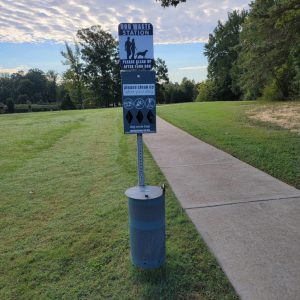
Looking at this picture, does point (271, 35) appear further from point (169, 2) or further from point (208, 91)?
point (208, 91)

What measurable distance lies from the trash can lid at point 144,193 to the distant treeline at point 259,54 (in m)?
13.1

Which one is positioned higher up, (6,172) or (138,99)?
(138,99)

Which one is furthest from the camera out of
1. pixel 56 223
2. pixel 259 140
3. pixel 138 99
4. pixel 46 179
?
pixel 259 140

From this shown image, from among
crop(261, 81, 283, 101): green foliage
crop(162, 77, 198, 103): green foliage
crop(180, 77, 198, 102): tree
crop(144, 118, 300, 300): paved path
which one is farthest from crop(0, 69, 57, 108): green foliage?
crop(144, 118, 300, 300): paved path

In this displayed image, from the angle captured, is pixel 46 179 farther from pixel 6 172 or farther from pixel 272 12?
pixel 272 12

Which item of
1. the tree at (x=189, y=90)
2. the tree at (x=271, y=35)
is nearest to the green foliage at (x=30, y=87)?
the tree at (x=189, y=90)

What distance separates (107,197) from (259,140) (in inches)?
232

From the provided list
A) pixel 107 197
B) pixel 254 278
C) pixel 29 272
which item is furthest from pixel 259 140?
pixel 29 272

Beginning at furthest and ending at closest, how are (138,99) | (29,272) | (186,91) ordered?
(186,91) < (29,272) < (138,99)

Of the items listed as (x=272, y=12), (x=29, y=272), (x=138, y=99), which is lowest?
(x=29, y=272)

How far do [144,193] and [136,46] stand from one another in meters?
1.33

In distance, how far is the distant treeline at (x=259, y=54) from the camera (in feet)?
49.0

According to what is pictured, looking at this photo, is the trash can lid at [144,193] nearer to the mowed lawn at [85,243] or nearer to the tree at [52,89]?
the mowed lawn at [85,243]

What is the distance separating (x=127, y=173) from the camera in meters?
6.85
